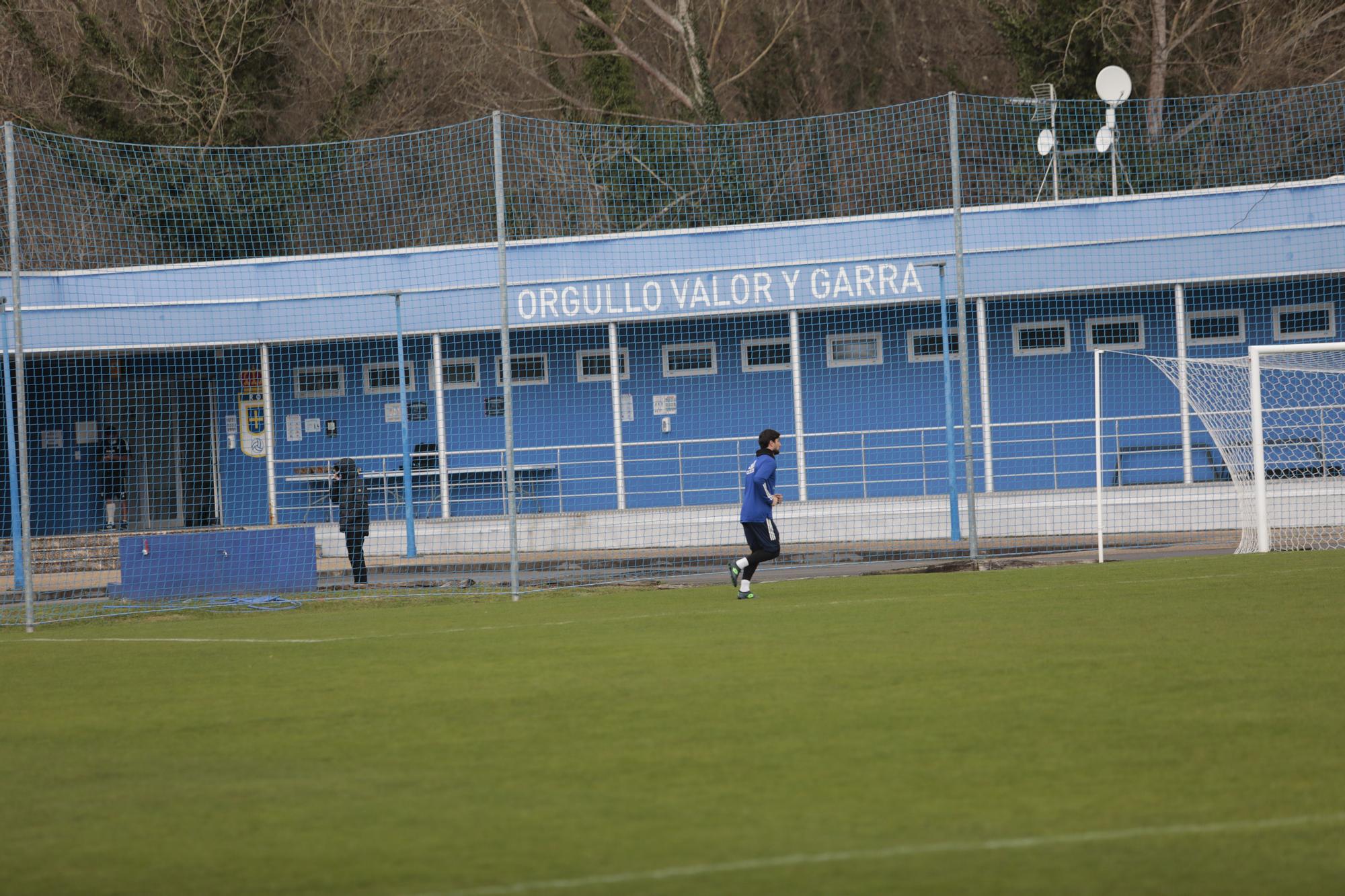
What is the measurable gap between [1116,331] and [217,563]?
13497 millimetres

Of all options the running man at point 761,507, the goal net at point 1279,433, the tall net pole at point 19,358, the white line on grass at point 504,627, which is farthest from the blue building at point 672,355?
the tall net pole at point 19,358

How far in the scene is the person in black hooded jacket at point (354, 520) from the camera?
53.7 ft

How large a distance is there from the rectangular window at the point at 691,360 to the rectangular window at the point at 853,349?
1829mm

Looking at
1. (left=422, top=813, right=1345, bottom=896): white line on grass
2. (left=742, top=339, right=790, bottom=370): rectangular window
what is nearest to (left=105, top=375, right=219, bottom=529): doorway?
(left=742, top=339, right=790, bottom=370): rectangular window

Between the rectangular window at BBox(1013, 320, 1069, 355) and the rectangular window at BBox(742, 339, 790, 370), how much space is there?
3.52 meters

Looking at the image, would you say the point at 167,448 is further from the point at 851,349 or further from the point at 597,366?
the point at 851,349

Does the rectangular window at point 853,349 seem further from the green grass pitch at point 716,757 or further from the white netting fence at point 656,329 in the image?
the green grass pitch at point 716,757

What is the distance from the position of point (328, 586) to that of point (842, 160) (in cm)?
1143

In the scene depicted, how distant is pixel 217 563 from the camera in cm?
→ 1567

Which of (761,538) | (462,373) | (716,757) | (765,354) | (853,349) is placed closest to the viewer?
(716,757)

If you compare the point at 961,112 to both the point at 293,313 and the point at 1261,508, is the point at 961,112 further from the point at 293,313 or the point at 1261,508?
the point at 1261,508

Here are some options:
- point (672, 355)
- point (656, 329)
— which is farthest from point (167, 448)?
point (672, 355)

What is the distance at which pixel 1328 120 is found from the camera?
22.5 m

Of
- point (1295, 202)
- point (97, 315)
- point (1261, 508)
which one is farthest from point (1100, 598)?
point (97, 315)
